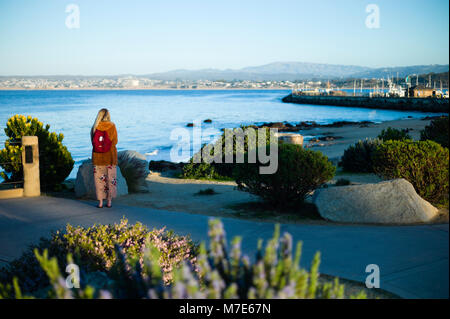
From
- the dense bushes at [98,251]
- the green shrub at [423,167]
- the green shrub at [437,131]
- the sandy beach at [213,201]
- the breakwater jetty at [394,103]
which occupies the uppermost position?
the breakwater jetty at [394,103]

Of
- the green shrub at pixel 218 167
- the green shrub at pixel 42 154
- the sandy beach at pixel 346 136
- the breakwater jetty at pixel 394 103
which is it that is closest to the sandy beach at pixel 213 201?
the green shrub at pixel 218 167

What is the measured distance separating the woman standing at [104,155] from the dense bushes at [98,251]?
12.9 feet

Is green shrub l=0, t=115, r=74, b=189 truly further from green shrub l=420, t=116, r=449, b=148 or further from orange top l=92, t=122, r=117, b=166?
green shrub l=420, t=116, r=449, b=148


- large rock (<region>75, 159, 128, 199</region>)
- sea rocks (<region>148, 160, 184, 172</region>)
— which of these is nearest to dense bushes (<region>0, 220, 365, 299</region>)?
large rock (<region>75, 159, 128, 199</region>)

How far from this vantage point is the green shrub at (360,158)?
15.9 meters

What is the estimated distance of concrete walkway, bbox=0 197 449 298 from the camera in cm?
491

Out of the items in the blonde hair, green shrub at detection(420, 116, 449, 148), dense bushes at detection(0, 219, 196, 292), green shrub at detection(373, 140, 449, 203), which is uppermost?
the blonde hair

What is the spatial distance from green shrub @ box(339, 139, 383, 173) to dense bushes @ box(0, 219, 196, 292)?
1164 centimetres

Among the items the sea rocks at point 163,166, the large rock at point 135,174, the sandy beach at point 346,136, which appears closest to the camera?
the large rock at point 135,174

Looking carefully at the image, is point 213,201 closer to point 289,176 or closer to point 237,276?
point 289,176

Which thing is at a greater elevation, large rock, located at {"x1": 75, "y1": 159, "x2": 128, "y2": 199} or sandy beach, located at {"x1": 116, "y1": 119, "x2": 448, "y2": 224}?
large rock, located at {"x1": 75, "y1": 159, "x2": 128, "y2": 199}

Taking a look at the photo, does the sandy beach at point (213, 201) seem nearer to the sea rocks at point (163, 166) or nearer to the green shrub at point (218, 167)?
the green shrub at point (218, 167)

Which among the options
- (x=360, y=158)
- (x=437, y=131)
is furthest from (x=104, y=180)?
(x=437, y=131)
